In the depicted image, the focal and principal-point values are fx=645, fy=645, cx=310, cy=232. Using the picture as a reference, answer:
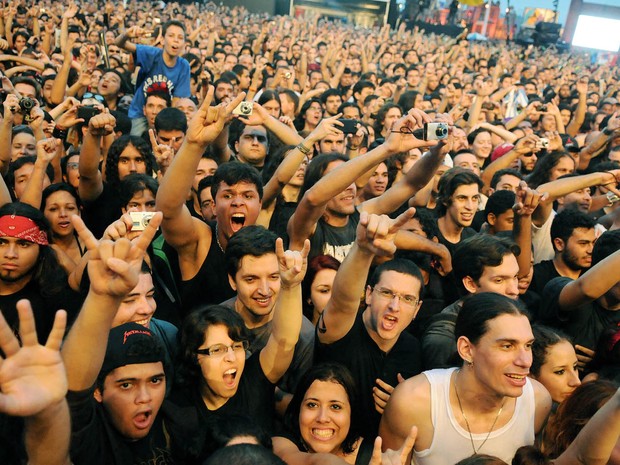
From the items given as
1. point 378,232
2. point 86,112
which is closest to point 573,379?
point 378,232

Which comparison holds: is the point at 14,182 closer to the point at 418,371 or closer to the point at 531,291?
the point at 418,371

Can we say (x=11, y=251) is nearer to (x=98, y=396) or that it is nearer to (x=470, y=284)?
(x=98, y=396)

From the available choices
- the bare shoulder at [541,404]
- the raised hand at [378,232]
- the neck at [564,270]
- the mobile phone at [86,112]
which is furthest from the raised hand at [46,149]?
the neck at [564,270]

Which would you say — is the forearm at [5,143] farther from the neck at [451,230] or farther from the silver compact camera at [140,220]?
the neck at [451,230]

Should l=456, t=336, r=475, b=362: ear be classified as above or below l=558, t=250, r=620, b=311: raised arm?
below

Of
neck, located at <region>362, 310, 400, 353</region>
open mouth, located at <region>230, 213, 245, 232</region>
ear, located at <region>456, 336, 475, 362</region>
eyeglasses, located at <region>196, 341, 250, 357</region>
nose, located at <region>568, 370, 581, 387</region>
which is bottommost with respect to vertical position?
nose, located at <region>568, 370, 581, 387</region>

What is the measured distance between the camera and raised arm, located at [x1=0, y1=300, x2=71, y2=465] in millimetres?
1603

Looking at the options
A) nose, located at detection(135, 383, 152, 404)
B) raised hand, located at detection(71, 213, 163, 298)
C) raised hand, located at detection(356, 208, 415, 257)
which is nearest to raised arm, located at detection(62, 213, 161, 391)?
raised hand, located at detection(71, 213, 163, 298)

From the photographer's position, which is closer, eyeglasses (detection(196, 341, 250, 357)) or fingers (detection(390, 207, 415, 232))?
fingers (detection(390, 207, 415, 232))

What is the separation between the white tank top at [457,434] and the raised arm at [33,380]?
1397 millimetres

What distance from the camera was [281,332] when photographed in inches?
105

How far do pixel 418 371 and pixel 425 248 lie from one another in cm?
107

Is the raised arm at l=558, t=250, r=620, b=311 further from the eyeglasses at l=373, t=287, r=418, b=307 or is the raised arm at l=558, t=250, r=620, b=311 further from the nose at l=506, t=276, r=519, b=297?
the eyeglasses at l=373, t=287, r=418, b=307

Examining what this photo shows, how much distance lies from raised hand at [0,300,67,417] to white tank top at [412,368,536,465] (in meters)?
1.45
